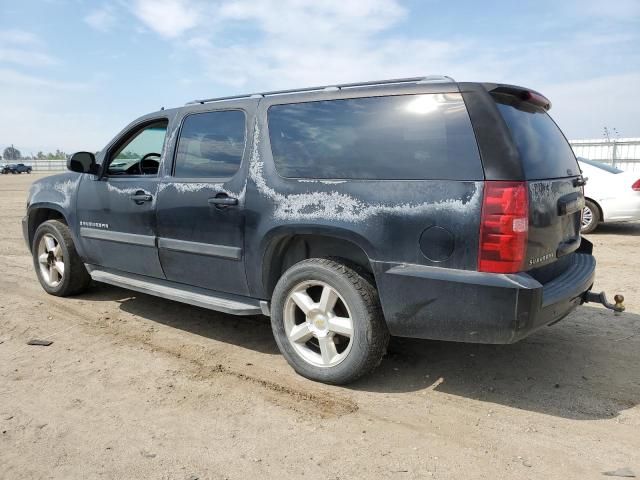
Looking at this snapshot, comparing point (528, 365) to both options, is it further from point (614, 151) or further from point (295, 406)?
point (614, 151)

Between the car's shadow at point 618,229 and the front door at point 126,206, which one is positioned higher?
the front door at point 126,206

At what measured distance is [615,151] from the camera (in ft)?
57.3

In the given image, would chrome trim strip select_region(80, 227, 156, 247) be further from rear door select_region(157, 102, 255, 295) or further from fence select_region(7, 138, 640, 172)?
fence select_region(7, 138, 640, 172)

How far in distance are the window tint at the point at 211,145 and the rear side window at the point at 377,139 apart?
0.33 metres

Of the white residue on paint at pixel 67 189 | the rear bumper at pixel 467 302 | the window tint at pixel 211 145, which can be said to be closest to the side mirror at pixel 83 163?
the white residue on paint at pixel 67 189

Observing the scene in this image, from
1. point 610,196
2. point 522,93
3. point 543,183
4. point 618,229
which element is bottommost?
point 618,229

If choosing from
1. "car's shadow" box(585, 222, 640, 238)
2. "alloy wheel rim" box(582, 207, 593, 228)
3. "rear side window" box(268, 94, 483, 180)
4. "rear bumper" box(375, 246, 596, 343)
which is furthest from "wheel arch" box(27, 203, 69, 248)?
"car's shadow" box(585, 222, 640, 238)

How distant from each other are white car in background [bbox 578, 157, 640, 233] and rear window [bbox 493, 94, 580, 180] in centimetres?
580

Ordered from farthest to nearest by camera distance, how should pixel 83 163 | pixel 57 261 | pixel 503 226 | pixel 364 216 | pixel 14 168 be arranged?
pixel 14 168 < pixel 57 261 < pixel 83 163 < pixel 364 216 < pixel 503 226

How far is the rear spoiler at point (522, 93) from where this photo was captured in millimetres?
2916

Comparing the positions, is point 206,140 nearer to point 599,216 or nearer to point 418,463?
point 418,463

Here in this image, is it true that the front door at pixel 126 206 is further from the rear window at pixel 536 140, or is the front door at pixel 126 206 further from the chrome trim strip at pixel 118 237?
the rear window at pixel 536 140

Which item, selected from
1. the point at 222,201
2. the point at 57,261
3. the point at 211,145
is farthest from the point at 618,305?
the point at 57,261

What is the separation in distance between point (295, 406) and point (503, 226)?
5.09ft
